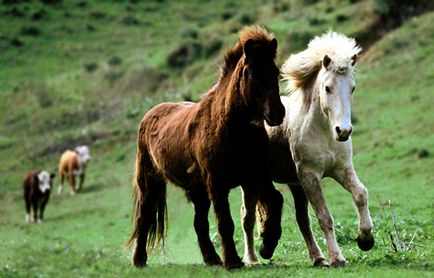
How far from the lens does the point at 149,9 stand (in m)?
64.8

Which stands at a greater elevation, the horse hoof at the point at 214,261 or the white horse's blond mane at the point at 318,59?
the white horse's blond mane at the point at 318,59

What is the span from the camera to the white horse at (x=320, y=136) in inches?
418

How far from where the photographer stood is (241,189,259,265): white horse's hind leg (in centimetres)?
1216

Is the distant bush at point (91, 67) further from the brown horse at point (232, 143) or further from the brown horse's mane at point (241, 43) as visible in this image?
the brown horse's mane at point (241, 43)

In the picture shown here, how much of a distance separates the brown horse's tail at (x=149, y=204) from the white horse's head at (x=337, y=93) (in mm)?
3394

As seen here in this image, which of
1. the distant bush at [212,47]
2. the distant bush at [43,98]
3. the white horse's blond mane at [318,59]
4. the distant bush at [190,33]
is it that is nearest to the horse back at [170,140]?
the white horse's blond mane at [318,59]

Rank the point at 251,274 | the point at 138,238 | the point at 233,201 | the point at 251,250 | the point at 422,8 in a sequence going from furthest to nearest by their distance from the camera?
the point at 422,8
the point at 233,201
the point at 138,238
the point at 251,250
the point at 251,274

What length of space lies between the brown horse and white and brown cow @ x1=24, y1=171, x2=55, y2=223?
18.5m

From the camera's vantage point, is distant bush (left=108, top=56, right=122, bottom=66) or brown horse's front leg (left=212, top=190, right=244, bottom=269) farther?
distant bush (left=108, top=56, right=122, bottom=66)

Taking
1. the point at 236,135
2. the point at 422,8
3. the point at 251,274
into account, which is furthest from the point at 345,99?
the point at 422,8

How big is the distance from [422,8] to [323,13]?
17.2ft

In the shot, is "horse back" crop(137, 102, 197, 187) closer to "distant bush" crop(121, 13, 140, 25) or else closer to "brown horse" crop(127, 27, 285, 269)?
"brown horse" crop(127, 27, 285, 269)

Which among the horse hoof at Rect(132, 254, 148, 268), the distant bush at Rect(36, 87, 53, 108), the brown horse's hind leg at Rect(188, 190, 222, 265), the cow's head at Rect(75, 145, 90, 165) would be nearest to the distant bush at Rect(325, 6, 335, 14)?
the cow's head at Rect(75, 145, 90, 165)

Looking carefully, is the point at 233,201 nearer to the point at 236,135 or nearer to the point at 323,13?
the point at 236,135
